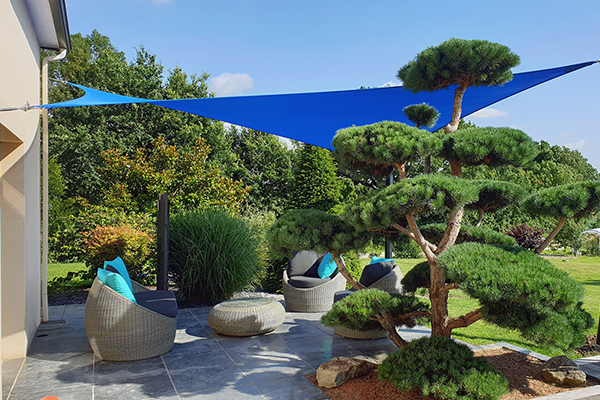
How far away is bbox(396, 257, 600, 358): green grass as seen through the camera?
4.31 meters

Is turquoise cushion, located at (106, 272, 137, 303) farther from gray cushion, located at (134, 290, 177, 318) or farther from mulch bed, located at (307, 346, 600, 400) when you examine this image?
mulch bed, located at (307, 346, 600, 400)

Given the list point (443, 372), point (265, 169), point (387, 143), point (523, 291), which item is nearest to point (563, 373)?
point (443, 372)

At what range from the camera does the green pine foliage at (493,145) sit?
9.34 feet

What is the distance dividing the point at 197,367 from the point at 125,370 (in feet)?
1.97

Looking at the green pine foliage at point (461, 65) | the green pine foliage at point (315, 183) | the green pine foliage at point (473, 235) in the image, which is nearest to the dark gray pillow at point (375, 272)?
the green pine foliage at point (473, 235)

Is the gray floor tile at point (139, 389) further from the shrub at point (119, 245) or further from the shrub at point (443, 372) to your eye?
the shrub at point (119, 245)

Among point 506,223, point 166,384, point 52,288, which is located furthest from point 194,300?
point 506,223

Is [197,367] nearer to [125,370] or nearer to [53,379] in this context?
[125,370]

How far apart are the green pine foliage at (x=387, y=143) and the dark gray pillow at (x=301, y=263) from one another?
3.54m

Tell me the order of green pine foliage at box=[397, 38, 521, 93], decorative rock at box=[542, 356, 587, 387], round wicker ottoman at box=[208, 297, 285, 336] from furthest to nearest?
round wicker ottoman at box=[208, 297, 285, 336], decorative rock at box=[542, 356, 587, 387], green pine foliage at box=[397, 38, 521, 93]

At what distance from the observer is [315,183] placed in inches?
381

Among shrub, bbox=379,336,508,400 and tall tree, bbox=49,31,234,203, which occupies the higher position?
tall tree, bbox=49,31,234,203

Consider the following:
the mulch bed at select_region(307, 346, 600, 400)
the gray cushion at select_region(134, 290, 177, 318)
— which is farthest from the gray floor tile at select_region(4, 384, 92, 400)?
the mulch bed at select_region(307, 346, 600, 400)

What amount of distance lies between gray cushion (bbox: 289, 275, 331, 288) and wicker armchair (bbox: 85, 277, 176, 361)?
2.42 meters
